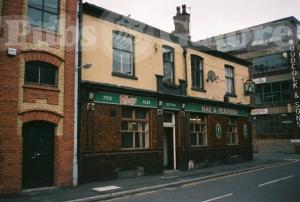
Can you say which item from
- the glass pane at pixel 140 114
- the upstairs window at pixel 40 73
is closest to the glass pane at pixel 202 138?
the glass pane at pixel 140 114

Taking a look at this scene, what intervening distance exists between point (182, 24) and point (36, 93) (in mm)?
13041

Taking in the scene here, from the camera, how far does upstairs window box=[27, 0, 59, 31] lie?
41.4 ft

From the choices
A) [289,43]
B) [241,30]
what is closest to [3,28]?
[289,43]

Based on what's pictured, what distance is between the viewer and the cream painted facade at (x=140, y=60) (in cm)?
1475

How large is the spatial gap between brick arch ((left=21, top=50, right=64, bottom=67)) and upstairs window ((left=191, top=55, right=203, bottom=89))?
31.9ft

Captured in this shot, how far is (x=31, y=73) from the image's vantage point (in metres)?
12.5

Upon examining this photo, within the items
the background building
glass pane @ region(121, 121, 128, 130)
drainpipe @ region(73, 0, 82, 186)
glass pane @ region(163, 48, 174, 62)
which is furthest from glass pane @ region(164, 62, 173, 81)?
the background building

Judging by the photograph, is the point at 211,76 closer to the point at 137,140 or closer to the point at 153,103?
the point at 153,103

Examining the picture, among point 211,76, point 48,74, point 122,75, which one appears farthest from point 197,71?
point 48,74

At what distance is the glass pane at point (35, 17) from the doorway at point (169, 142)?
8.76m

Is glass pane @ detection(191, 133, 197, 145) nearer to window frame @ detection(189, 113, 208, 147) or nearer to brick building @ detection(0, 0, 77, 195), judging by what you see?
window frame @ detection(189, 113, 208, 147)

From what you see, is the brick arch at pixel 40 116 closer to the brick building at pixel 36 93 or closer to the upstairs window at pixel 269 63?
the brick building at pixel 36 93

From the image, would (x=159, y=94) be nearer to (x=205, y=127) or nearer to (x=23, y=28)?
(x=205, y=127)

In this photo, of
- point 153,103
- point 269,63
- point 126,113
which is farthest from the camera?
point 269,63
